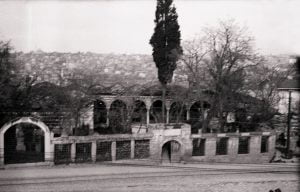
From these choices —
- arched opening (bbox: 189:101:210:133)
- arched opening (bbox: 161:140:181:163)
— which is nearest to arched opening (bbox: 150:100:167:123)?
arched opening (bbox: 189:101:210:133)

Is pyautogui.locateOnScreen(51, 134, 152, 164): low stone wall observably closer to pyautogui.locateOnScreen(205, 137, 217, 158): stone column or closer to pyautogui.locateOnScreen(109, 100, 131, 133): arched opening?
pyautogui.locateOnScreen(205, 137, 217, 158): stone column

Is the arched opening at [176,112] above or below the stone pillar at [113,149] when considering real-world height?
above

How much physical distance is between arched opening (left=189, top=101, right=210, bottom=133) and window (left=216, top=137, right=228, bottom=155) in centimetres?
314

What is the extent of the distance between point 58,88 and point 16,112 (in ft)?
16.1

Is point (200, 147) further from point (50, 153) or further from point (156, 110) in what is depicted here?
point (156, 110)

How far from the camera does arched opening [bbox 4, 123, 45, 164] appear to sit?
589 inches

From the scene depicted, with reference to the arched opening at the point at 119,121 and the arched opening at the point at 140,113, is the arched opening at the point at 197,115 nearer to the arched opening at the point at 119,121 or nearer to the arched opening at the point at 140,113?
the arched opening at the point at 140,113

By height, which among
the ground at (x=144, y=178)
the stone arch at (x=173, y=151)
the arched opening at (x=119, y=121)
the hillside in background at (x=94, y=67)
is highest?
the hillside in background at (x=94, y=67)

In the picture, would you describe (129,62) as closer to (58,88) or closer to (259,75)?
(259,75)

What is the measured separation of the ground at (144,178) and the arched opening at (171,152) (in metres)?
1.67

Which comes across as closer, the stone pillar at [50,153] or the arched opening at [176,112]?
the stone pillar at [50,153]

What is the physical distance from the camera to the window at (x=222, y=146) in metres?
19.4

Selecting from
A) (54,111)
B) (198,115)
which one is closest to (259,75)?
(198,115)

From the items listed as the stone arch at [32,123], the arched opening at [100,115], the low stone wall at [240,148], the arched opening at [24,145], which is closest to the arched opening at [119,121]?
the arched opening at [100,115]
